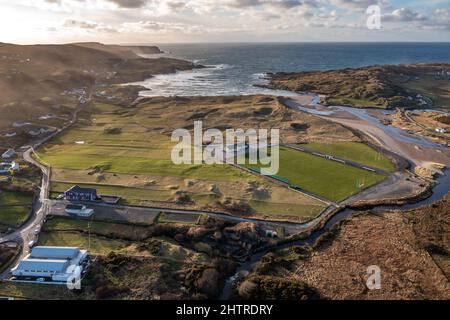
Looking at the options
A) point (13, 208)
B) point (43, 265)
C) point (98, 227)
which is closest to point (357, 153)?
point (98, 227)

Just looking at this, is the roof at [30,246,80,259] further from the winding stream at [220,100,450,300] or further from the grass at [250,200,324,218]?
the grass at [250,200,324,218]

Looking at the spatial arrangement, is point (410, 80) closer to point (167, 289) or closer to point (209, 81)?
point (209, 81)

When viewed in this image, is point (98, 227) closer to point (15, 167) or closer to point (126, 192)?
point (126, 192)

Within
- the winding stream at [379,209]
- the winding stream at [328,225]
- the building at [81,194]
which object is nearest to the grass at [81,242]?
the building at [81,194]

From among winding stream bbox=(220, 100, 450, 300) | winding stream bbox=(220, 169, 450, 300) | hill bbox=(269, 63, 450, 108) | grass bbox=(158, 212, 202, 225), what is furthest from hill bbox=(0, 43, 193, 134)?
hill bbox=(269, 63, 450, 108)

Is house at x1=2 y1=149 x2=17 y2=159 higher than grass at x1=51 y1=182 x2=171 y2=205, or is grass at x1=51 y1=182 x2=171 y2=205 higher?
house at x1=2 y1=149 x2=17 y2=159
